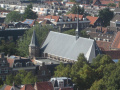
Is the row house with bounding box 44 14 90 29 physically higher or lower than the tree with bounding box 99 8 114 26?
higher

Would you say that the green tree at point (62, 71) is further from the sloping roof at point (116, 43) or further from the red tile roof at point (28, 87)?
the sloping roof at point (116, 43)

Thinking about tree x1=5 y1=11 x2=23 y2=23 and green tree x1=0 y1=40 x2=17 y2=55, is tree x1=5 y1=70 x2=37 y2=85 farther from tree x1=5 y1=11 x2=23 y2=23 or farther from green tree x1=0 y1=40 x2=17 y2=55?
tree x1=5 y1=11 x2=23 y2=23

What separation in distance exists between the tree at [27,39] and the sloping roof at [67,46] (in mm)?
3096

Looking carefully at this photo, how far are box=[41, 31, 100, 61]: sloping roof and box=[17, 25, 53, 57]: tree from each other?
3.10 meters

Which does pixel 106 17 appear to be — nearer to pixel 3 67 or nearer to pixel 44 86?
pixel 3 67

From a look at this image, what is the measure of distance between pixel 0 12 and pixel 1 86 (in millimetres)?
78729

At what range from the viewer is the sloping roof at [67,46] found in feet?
244

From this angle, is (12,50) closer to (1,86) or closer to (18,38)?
(18,38)

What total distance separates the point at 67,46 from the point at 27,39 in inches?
367

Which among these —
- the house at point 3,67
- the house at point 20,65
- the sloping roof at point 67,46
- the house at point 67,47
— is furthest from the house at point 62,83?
the sloping roof at point 67,46

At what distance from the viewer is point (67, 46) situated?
77750mm

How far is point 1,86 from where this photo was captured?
5966 centimetres

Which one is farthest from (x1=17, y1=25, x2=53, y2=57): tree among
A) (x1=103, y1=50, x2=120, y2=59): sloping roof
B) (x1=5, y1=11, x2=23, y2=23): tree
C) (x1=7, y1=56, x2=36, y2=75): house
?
(x1=5, y1=11, x2=23, y2=23): tree

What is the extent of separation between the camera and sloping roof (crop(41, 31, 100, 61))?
74.4 meters
